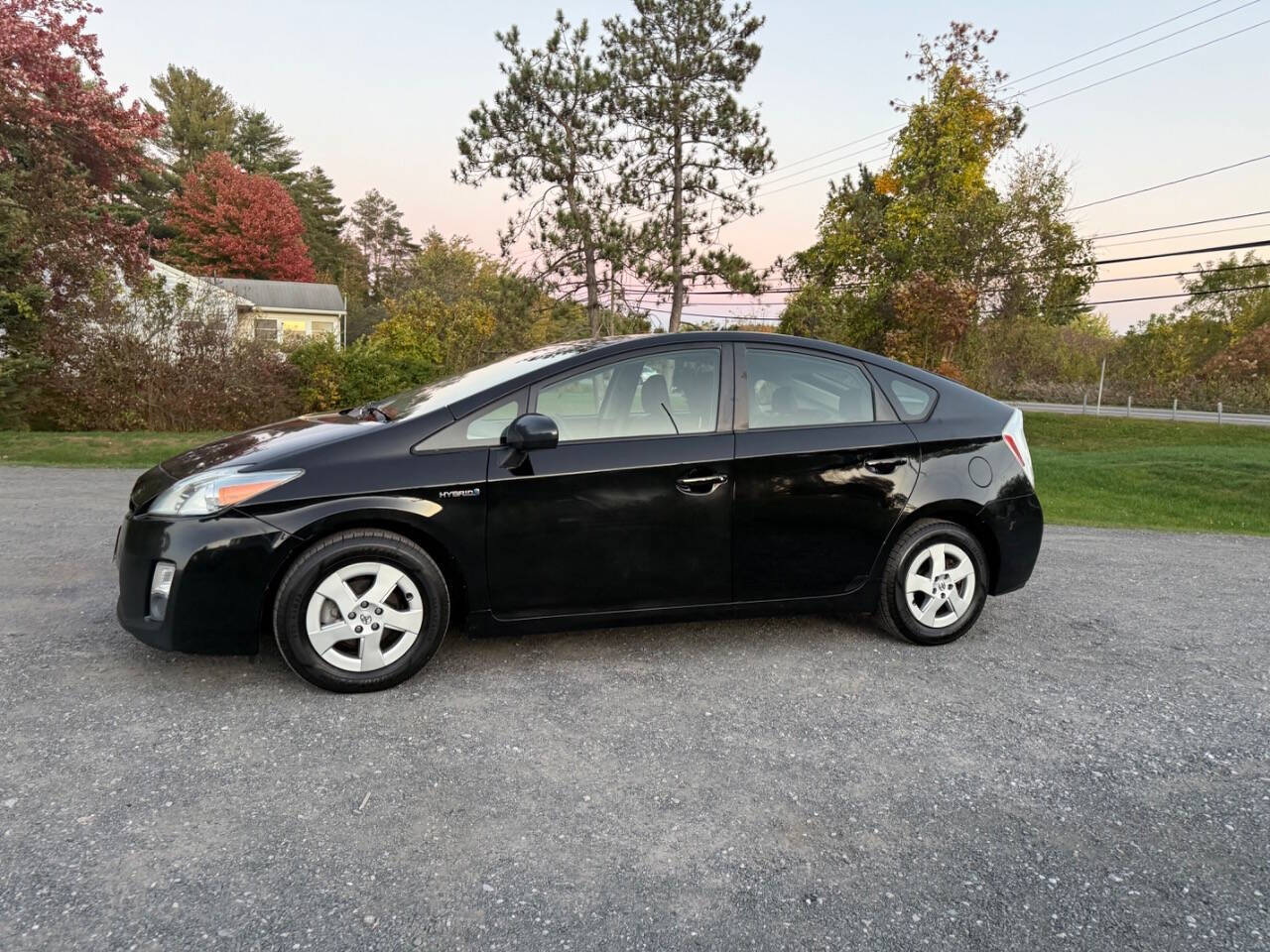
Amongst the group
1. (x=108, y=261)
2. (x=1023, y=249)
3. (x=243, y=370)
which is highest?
(x=1023, y=249)

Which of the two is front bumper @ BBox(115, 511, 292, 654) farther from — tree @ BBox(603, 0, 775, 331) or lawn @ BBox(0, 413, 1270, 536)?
tree @ BBox(603, 0, 775, 331)

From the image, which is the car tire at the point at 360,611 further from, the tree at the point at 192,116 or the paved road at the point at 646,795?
the tree at the point at 192,116

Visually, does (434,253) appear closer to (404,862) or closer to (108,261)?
(108,261)

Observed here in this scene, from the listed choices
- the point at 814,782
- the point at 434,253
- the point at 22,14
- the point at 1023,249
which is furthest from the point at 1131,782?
the point at 434,253

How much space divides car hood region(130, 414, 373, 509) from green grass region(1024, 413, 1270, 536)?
8.50m

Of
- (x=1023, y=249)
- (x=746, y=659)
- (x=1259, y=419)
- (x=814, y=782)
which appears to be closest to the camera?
(x=814, y=782)

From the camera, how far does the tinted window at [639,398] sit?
3951 millimetres

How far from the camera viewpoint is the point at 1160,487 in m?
14.8

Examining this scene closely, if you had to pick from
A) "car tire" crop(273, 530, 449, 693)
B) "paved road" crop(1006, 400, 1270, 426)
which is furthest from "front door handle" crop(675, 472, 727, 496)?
"paved road" crop(1006, 400, 1270, 426)

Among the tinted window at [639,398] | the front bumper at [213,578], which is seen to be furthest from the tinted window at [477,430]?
the front bumper at [213,578]

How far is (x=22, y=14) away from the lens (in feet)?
49.0

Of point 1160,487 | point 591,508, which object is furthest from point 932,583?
point 1160,487

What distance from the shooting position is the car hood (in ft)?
12.2

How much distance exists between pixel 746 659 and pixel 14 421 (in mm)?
14485
